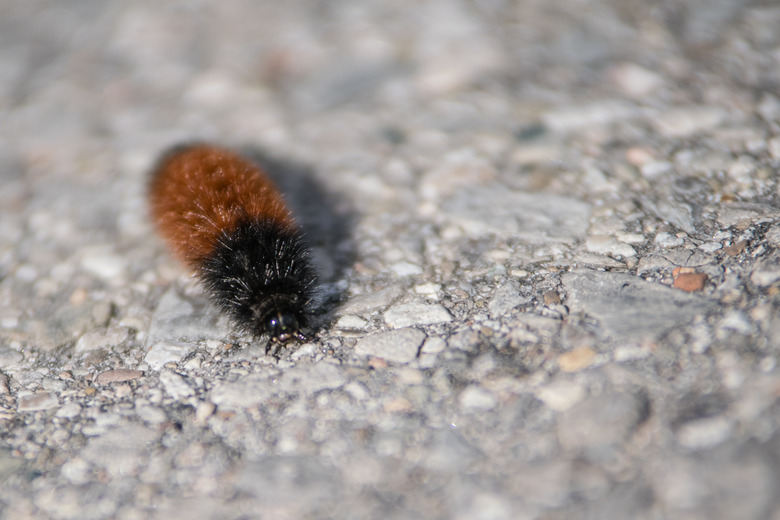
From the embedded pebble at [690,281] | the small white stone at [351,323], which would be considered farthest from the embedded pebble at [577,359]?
the small white stone at [351,323]

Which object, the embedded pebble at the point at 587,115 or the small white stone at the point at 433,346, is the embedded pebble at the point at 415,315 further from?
the embedded pebble at the point at 587,115

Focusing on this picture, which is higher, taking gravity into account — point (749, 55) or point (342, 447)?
point (749, 55)

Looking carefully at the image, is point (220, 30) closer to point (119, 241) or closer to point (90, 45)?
point (90, 45)

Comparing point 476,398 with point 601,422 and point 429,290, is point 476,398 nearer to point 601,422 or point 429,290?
point 601,422

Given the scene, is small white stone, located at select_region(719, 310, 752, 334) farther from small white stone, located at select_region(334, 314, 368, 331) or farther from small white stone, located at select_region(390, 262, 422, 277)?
Answer: small white stone, located at select_region(334, 314, 368, 331)

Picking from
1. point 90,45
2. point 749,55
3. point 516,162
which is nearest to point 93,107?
point 90,45

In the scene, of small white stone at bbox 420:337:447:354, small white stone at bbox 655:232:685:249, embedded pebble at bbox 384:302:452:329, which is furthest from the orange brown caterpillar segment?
small white stone at bbox 655:232:685:249
